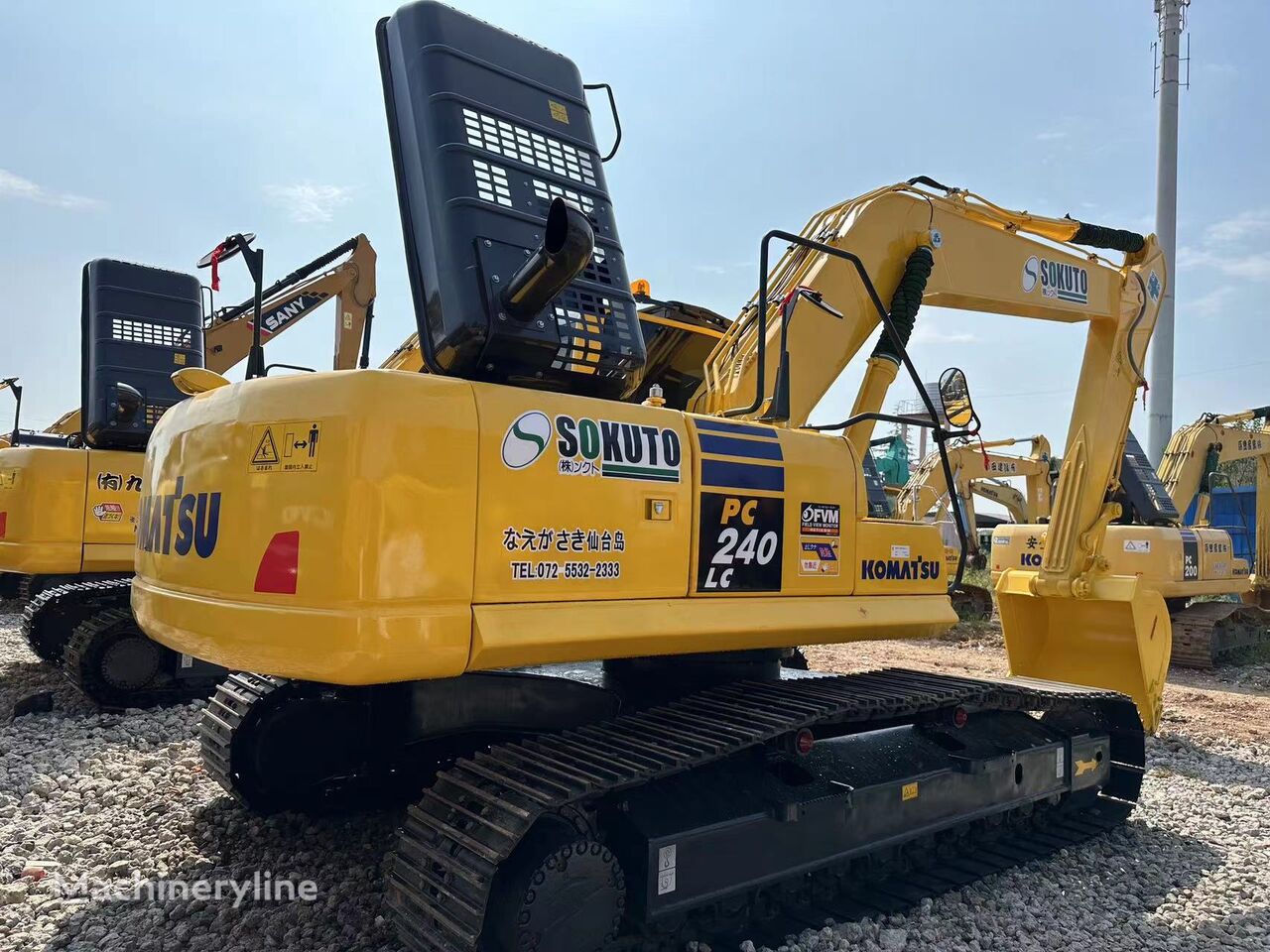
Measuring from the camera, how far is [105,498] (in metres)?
7.62

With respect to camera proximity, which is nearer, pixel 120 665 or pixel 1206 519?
pixel 120 665

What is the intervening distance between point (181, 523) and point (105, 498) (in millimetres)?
Result: 5122

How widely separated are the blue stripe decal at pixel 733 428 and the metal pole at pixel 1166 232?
17800 mm

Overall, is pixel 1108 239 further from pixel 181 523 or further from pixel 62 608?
pixel 62 608

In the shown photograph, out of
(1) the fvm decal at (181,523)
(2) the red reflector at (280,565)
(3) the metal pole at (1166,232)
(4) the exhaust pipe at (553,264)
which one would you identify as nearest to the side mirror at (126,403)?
(1) the fvm decal at (181,523)

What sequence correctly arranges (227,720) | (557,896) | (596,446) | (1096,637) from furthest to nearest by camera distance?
1. (1096,637)
2. (227,720)
3. (596,446)
4. (557,896)

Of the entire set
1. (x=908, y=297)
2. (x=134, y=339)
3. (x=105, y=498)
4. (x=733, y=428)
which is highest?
(x=134, y=339)

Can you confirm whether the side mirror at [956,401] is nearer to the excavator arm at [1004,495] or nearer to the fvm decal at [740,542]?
the fvm decal at [740,542]

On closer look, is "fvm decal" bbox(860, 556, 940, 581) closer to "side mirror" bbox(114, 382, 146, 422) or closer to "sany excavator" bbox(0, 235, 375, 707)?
"sany excavator" bbox(0, 235, 375, 707)

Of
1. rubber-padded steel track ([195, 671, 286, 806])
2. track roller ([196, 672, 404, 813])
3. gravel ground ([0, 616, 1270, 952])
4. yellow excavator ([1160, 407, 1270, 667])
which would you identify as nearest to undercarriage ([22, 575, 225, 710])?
gravel ground ([0, 616, 1270, 952])

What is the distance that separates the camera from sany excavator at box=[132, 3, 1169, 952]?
2721mm

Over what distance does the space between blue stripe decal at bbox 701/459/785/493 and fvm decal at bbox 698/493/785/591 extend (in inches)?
1.6

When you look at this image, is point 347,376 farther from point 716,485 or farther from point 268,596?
point 716,485

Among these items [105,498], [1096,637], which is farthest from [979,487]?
[105,498]
